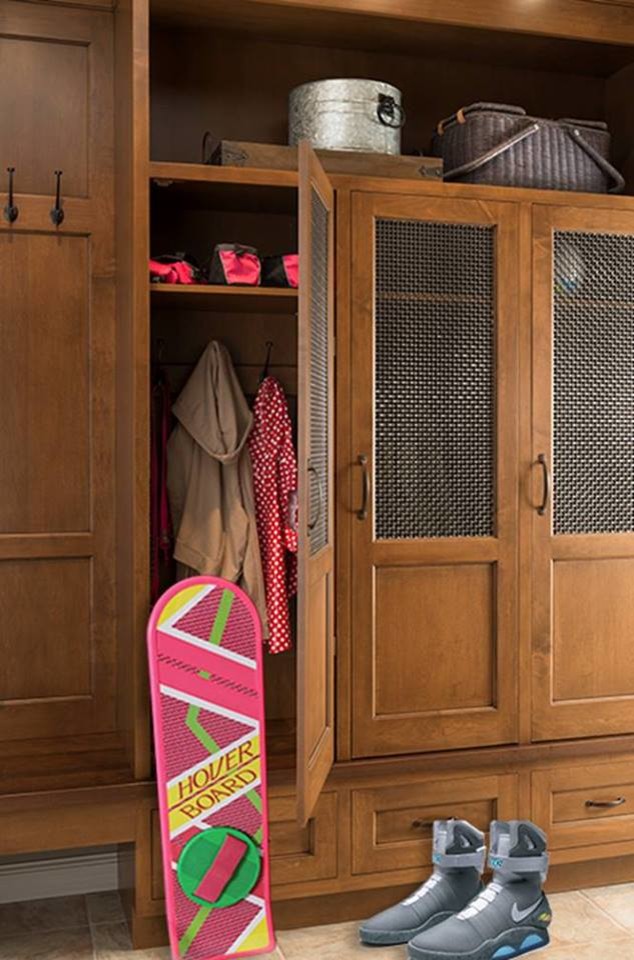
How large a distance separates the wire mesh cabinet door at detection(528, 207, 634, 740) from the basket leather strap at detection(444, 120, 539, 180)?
0.69 feet

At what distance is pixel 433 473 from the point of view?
10.4ft

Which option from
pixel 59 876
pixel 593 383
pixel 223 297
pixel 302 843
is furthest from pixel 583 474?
pixel 59 876

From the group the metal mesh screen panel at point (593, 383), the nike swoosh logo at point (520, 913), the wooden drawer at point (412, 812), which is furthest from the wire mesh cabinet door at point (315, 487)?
the metal mesh screen panel at point (593, 383)

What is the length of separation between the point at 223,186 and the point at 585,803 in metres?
2.06

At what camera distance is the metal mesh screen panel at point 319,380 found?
2695mm

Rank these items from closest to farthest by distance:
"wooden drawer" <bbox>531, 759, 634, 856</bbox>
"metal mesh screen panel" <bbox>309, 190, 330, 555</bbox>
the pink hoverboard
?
"metal mesh screen panel" <bbox>309, 190, 330, 555</bbox>, the pink hoverboard, "wooden drawer" <bbox>531, 759, 634, 856</bbox>

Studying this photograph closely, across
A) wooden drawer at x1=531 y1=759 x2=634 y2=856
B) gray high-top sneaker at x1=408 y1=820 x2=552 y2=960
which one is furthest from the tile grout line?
gray high-top sneaker at x1=408 y1=820 x2=552 y2=960

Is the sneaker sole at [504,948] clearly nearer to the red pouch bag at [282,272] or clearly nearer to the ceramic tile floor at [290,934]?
the ceramic tile floor at [290,934]

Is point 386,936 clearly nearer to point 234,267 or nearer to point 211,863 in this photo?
point 211,863

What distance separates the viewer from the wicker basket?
10.6ft

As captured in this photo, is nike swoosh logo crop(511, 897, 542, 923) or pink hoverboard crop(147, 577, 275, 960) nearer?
pink hoverboard crop(147, 577, 275, 960)

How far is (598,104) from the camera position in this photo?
3785mm

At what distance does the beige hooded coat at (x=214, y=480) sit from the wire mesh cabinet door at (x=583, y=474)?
32.9 inches

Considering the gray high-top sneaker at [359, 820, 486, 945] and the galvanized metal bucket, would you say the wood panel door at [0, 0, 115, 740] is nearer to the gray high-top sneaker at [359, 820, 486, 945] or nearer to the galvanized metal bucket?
the galvanized metal bucket
